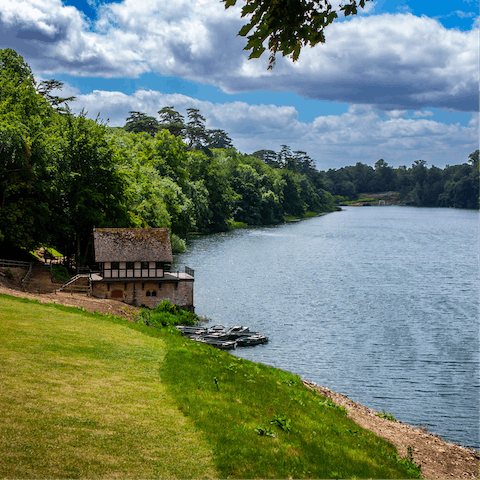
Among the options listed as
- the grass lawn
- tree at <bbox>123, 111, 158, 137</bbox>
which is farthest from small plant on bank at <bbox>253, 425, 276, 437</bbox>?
tree at <bbox>123, 111, 158, 137</bbox>

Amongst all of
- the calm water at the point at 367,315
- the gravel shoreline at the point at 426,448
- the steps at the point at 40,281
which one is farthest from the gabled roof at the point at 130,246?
the gravel shoreline at the point at 426,448

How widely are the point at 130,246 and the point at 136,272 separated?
240cm

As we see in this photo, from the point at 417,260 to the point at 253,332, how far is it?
152ft

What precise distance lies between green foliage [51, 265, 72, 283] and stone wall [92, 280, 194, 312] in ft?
14.1

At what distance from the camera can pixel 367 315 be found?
46281mm

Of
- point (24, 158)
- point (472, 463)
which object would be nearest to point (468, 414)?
point (472, 463)

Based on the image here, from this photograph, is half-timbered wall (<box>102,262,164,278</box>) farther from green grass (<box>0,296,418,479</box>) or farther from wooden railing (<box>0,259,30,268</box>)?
green grass (<box>0,296,418,479</box>)

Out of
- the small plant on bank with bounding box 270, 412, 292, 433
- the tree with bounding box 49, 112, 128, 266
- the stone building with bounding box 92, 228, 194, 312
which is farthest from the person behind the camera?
the tree with bounding box 49, 112, 128, 266

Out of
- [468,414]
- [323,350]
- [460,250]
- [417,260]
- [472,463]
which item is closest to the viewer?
[472,463]

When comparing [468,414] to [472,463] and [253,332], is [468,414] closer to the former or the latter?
[472,463]

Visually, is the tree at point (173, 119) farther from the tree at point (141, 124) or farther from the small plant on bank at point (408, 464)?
the small plant on bank at point (408, 464)

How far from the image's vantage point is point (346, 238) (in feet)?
352

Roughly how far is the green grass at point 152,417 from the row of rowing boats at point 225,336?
13.3 m

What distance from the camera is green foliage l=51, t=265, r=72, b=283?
4556 centimetres
